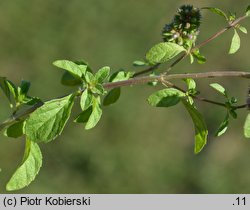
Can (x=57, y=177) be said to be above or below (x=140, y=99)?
below

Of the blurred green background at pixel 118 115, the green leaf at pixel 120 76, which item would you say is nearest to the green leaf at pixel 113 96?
the green leaf at pixel 120 76

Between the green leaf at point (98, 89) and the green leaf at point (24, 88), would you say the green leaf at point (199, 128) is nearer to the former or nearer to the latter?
the green leaf at point (98, 89)

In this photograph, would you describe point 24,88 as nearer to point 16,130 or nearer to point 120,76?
point 16,130

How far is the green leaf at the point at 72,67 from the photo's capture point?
139cm

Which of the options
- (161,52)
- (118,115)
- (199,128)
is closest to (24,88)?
(161,52)

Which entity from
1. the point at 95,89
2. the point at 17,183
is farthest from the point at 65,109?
the point at 17,183

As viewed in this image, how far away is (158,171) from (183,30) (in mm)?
2523

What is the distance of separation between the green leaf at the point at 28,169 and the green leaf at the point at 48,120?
87mm

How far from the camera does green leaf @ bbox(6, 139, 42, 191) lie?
1.42 m

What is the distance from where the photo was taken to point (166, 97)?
4.95ft

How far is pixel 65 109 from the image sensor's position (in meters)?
1.41

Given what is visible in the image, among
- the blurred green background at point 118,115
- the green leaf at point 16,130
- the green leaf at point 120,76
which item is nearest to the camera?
the green leaf at point 16,130

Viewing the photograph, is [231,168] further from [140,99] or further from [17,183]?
[17,183]

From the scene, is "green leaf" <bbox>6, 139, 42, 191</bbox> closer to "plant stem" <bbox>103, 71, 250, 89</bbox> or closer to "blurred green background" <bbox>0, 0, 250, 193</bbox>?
"plant stem" <bbox>103, 71, 250, 89</bbox>
